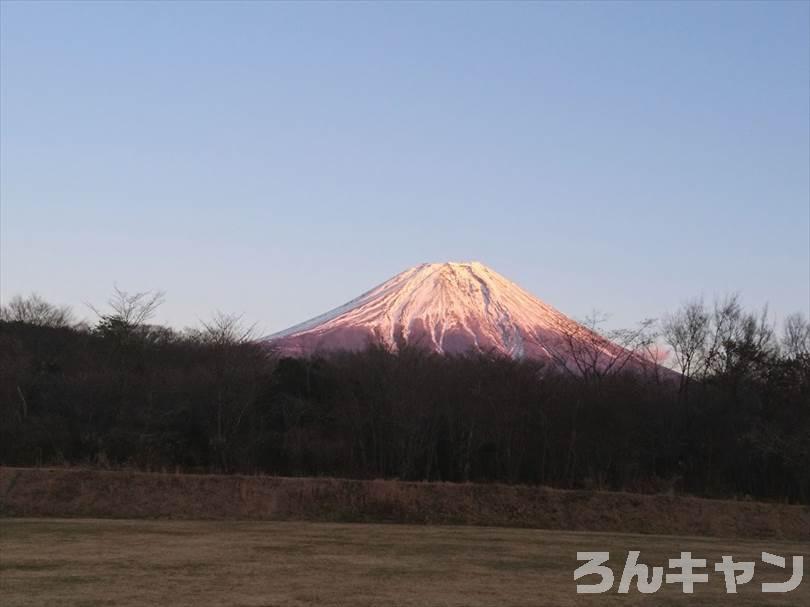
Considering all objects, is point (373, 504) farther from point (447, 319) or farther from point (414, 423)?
point (447, 319)

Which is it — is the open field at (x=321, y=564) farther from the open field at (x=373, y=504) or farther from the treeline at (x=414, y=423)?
the treeline at (x=414, y=423)

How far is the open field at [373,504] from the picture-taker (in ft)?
85.5

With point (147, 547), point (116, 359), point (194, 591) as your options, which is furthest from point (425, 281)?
point (194, 591)

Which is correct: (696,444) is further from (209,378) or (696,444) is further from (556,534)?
(209,378)

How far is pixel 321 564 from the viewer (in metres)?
15.7

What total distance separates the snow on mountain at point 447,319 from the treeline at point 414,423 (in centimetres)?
1217

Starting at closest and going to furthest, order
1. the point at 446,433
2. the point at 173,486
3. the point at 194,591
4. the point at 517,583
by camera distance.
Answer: the point at 194,591
the point at 517,583
the point at 173,486
the point at 446,433

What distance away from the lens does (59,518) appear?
82.1 ft

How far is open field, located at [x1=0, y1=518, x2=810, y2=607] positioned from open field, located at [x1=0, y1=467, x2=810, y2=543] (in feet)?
8.28

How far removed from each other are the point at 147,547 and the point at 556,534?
10632mm

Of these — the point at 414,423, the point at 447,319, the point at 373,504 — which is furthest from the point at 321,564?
the point at 447,319

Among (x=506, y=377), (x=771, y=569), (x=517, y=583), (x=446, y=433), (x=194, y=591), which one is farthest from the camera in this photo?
(x=506, y=377)

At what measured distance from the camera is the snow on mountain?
56.9 m

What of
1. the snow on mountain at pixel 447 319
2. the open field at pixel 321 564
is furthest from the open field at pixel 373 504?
the snow on mountain at pixel 447 319
